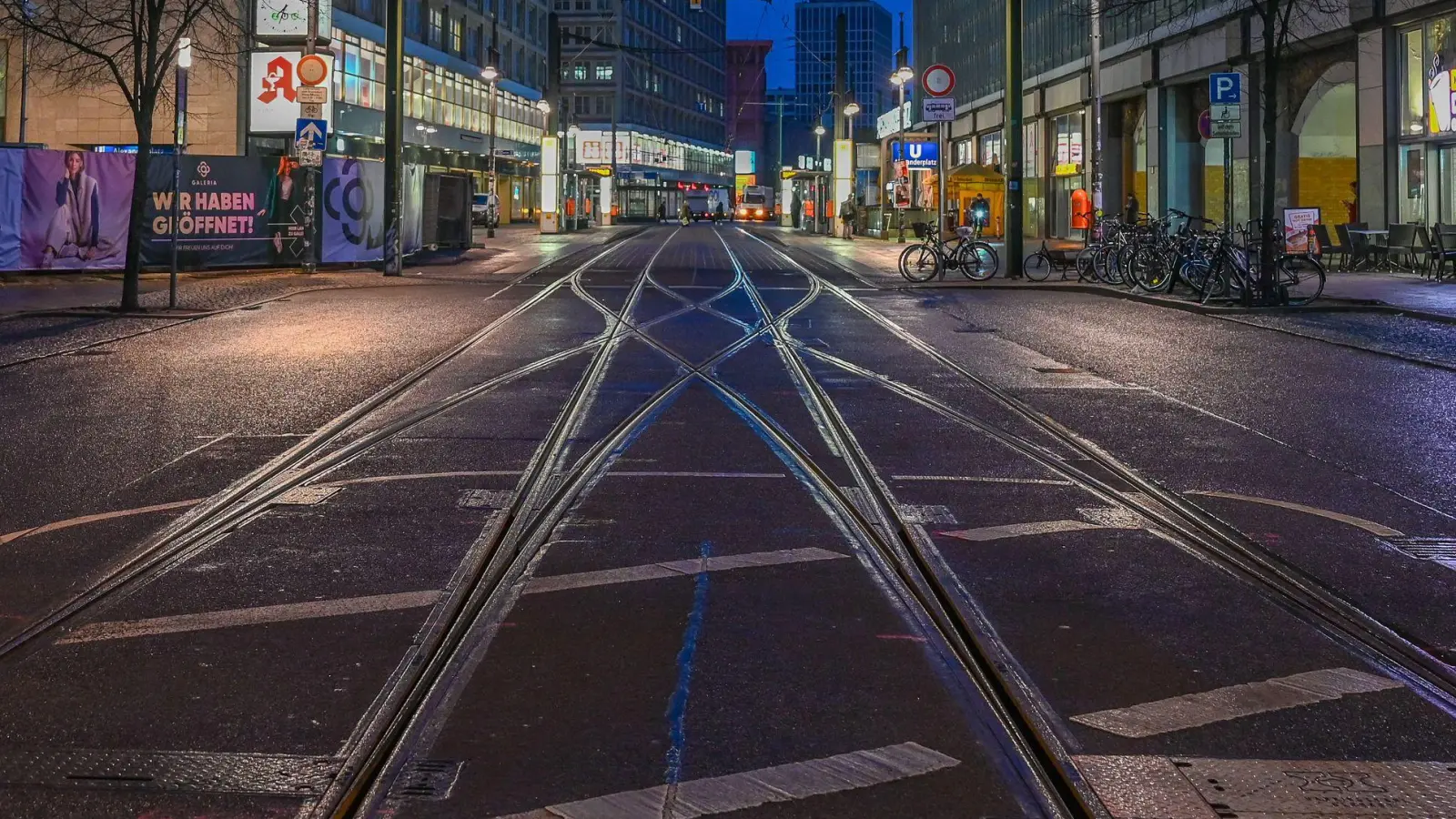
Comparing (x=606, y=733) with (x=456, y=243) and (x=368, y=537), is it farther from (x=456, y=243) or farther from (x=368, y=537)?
(x=456, y=243)

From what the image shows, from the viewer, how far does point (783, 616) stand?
5.77m

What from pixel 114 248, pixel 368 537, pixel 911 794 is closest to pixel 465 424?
pixel 368 537

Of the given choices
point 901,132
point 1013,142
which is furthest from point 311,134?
point 901,132

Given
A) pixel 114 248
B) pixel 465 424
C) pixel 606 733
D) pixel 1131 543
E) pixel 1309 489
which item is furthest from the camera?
pixel 114 248

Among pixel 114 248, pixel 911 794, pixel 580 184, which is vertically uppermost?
pixel 580 184

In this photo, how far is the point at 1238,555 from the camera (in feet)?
22.6

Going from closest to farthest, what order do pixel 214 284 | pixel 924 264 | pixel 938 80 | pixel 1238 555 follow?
pixel 1238 555 → pixel 214 284 → pixel 924 264 → pixel 938 80

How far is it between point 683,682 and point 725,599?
1.12 meters

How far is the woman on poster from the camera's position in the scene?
2812cm

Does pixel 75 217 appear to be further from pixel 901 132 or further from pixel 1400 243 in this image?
pixel 901 132

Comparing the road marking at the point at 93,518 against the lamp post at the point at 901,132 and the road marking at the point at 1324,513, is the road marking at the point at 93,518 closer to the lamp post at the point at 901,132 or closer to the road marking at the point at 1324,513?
the road marking at the point at 1324,513

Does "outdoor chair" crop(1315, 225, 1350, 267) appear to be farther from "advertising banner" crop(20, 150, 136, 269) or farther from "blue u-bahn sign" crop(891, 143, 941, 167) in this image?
"blue u-bahn sign" crop(891, 143, 941, 167)

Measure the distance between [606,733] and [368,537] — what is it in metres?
3.06

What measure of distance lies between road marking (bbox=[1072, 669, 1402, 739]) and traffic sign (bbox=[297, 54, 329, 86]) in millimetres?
26884
